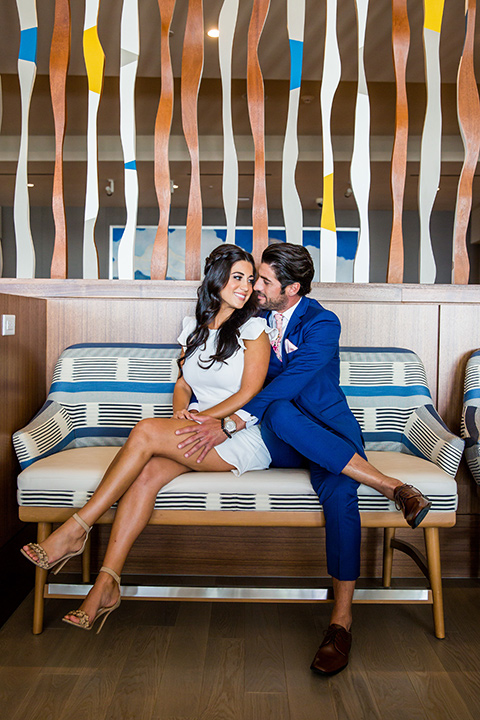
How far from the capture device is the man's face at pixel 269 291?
224 centimetres

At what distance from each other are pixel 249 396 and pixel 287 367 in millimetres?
186

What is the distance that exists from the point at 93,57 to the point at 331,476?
7.04 feet

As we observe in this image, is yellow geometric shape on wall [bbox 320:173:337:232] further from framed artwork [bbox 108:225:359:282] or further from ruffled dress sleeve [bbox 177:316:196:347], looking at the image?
framed artwork [bbox 108:225:359:282]

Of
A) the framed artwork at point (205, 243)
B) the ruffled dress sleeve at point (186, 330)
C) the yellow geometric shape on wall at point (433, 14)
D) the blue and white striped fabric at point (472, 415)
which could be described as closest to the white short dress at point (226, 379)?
the ruffled dress sleeve at point (186, 330)

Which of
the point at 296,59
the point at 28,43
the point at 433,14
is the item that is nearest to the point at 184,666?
the point at 296,59

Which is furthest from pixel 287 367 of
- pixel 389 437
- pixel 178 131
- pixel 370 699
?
pixel 178 131

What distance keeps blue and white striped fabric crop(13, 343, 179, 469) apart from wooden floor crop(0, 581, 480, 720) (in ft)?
2.18

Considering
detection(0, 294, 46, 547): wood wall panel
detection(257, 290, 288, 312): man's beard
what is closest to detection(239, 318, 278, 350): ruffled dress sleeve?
detection(257, 290, 288, 312): man's beard

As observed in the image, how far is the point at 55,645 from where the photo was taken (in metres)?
1.82

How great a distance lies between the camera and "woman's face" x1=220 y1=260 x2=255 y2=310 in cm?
223

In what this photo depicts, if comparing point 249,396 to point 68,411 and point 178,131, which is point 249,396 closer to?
point 68,411

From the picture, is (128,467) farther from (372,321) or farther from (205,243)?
(205,243)

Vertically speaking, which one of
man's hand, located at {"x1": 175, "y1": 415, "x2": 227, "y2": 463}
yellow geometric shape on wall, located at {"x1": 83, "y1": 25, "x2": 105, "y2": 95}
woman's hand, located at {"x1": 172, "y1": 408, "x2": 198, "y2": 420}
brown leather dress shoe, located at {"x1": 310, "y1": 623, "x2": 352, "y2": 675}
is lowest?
brown leather dress shoe, located at {"x1": 310, "y1": 623, "x2": 352, "y2": 675}

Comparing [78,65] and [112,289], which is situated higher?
[78,65]
